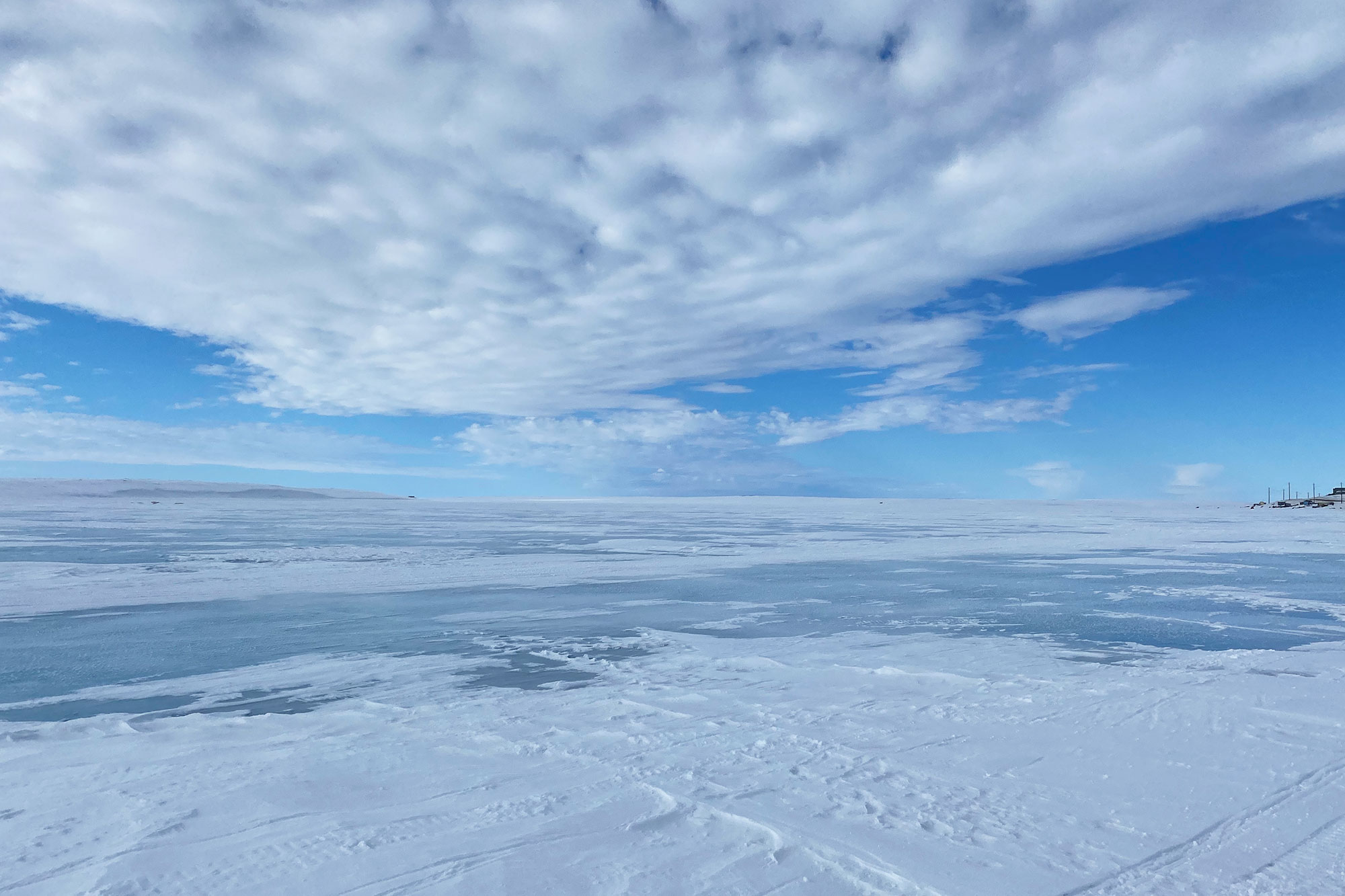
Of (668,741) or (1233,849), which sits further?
(668,741)

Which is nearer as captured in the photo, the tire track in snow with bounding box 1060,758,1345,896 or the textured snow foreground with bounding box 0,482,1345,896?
the tire track in snow with bounding box 1060,758,1345,896

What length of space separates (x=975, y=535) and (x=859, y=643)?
1860 cm

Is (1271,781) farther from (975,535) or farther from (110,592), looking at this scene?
(975,535)

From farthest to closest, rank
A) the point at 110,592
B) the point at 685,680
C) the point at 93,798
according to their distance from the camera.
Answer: the point at 110,592
the point at 685,680
the point at 93,798

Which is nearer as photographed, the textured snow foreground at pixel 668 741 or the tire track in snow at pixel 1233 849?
the tire track in snow at pixel 1233 849

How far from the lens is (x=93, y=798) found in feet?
11.3

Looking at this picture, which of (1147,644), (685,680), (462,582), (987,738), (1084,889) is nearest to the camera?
(1084,889)

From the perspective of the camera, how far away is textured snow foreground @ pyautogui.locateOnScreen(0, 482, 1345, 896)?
2.88 metres

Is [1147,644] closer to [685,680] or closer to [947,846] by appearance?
[685,680]

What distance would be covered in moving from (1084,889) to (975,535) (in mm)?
22689

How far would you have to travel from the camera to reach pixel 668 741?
13.9 ft

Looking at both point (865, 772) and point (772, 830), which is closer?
point (772, 830)

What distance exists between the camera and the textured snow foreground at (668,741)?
288 cm

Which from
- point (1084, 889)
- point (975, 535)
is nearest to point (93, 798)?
point (1084, 889)
